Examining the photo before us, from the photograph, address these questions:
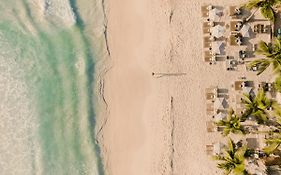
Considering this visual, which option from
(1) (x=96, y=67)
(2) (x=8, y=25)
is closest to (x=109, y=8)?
(1) (x=96, y=67)

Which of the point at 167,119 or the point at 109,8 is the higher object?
the point at 109,8

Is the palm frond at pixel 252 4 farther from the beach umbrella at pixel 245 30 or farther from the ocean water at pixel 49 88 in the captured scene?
the ocean water at pixel 49 88

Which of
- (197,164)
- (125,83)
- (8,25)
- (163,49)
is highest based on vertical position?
(8,25)

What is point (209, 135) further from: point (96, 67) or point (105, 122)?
point (96, 67)

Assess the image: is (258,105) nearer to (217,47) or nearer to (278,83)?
(278,83)

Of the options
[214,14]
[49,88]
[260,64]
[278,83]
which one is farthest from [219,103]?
[49,88]

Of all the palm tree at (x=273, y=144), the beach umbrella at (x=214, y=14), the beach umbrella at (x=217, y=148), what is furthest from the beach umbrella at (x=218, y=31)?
the palm tree at (x=273, y=144)

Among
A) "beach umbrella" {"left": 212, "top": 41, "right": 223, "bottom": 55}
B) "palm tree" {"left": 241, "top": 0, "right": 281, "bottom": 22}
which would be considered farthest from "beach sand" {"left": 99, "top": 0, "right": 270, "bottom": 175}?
"palm tree" {"left": 241, "top": 0, "right": 281, "bottom": 22}
